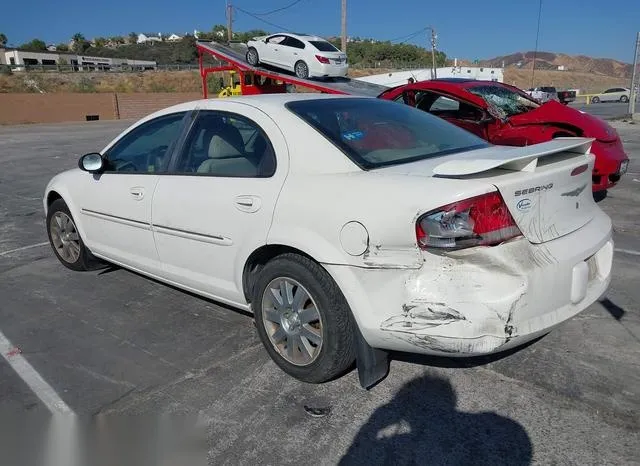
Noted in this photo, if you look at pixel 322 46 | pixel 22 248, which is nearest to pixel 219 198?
pixel 22 248

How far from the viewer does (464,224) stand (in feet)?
8.09

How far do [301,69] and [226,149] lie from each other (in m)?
17.0

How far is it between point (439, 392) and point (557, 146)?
1.50m

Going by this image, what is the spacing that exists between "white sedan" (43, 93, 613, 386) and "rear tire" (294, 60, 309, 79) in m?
16.2

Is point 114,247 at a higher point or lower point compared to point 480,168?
lower

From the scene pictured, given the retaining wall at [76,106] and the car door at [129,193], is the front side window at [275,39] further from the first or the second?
the retaining wall at [76,106]

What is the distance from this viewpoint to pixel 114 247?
445cm

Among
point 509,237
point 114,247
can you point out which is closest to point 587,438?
point 509,237

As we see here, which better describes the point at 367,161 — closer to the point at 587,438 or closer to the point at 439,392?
the point at 439,392

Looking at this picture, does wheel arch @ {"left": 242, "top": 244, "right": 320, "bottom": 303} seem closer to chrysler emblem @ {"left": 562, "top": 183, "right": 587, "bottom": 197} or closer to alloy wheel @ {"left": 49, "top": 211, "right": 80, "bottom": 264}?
chrysler emblem @ {"left": 562, "top": 183, "right": 587, "bottom": 197}

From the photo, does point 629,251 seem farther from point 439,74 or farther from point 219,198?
point 439,74

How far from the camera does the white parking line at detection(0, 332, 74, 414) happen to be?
2.93m

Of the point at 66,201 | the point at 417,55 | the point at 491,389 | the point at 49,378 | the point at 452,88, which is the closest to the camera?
the point at 491,389

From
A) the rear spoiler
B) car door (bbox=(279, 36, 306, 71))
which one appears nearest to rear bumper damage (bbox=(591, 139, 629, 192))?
the rear spoiler
